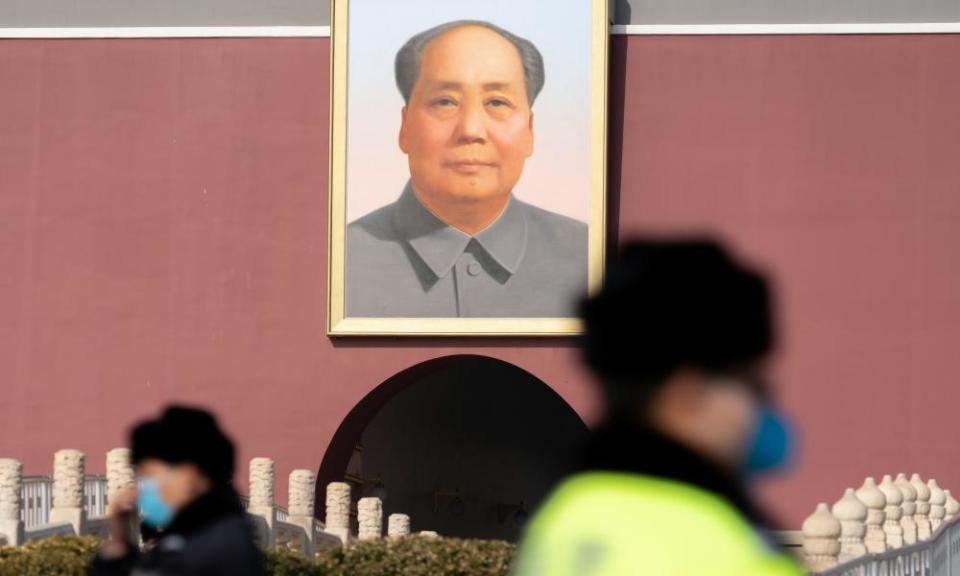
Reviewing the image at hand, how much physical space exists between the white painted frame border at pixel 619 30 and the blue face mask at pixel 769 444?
17.1 metres

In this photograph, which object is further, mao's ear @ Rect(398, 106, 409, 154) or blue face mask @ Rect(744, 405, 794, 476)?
mao's ear @ Rect(398, 106, 409, 154)

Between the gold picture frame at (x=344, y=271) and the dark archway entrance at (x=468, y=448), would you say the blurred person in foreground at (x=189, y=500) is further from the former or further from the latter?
the dark archway entrance at (x=468, y=448)

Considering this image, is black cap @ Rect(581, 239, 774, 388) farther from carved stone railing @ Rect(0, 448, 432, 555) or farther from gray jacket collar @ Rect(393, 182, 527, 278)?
gray jacket collar @ Rect(393, 182, 527, 278)

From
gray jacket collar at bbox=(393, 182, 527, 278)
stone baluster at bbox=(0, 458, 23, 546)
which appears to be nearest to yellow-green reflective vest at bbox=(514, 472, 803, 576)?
stone baluster at bbox=(0, 458, 23, 546)

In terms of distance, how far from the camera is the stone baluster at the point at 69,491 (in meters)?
14.4

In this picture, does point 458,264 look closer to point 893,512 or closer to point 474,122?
point 474,122

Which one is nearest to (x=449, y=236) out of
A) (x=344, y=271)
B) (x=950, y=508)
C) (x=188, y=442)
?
(x=344, y=271)

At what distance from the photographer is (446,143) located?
18859mm

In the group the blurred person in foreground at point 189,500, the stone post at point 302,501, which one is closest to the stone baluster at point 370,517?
the stone post at point 302,501

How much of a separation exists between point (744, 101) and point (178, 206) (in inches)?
247

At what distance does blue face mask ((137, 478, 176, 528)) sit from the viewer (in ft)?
12.5

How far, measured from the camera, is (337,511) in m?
18.0

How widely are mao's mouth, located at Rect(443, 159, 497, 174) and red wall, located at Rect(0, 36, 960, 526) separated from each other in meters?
1.38

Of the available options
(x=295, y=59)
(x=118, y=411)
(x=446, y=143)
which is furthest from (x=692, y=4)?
(x=118, y=411)
